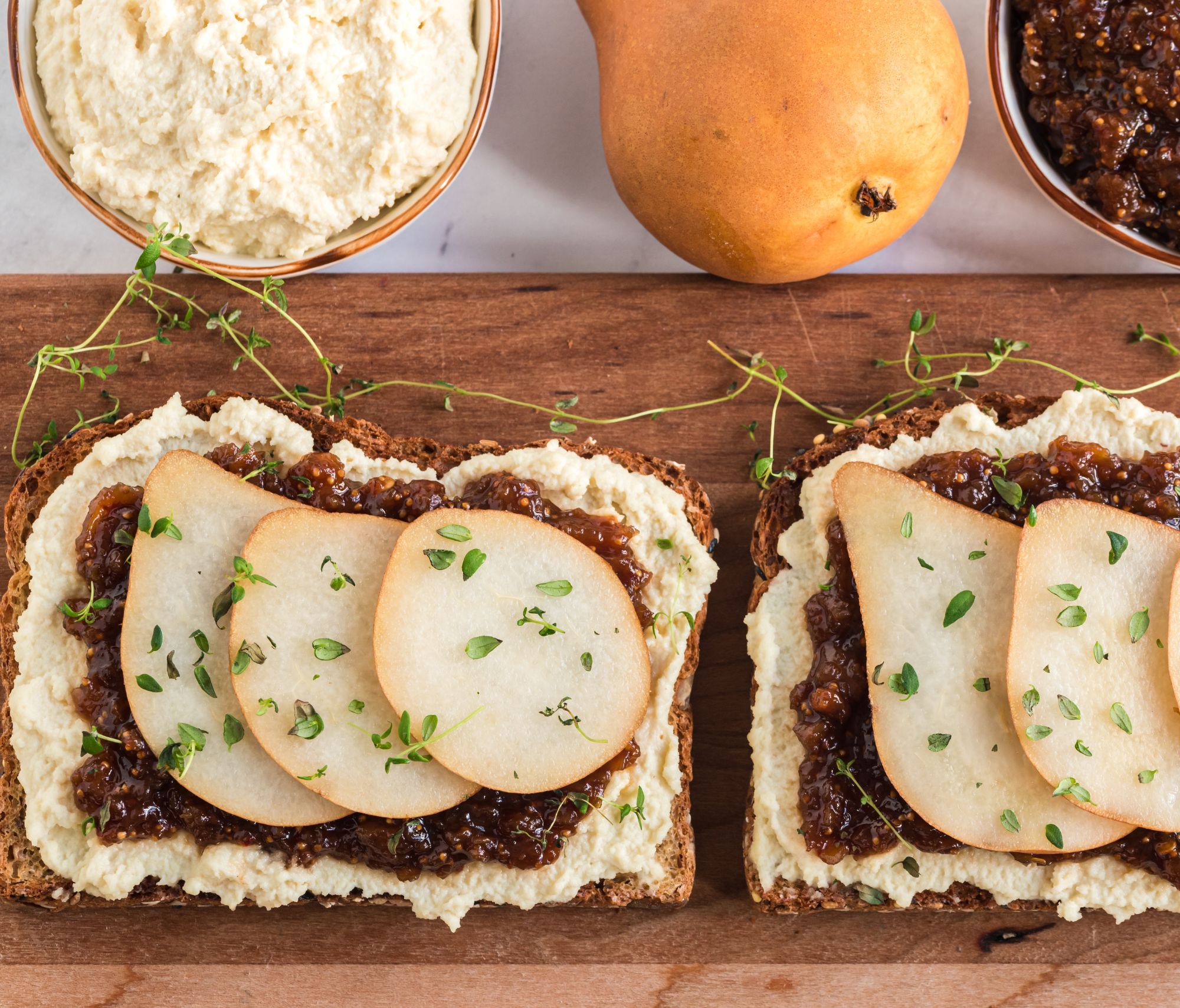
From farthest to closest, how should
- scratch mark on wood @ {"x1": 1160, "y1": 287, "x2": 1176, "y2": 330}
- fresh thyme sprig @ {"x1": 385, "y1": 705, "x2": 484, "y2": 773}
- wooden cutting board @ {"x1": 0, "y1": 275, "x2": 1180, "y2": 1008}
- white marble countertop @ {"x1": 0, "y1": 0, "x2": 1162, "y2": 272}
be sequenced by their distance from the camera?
white marble countertop @ {"x1": 0, "y1": 0, "x2": 1162, "y2": 272}, scratch mark on wood @ {"x1": 1160, "y1": 287, "x2": 1176, "y2": 330}, wooden cutting board @ {"x1": 0, "y1": 275, "x2": 1180, "y2": 1008}, fresh thyme sprig @ {"x1": 385, "y1": 705, "x2": 484, "y2": 773}

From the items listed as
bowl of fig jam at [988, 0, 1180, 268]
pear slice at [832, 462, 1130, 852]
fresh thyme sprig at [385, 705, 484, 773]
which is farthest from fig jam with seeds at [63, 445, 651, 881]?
bowl of fig jam at [988, 0, 1180, 268]

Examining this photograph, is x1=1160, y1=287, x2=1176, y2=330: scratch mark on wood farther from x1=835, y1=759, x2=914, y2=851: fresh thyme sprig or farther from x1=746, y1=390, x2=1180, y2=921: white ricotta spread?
x1=835, y1=759, x2=914, y2=851: fresh thyme sprig

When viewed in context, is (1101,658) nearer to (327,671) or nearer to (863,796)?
(863,796)

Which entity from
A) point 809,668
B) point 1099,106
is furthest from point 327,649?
point 1099,106

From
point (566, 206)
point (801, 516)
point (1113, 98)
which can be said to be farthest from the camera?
point (566, 206)

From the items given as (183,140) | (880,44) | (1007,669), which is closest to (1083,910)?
(1007,669)

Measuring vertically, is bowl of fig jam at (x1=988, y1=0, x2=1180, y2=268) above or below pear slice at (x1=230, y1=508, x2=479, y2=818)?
above

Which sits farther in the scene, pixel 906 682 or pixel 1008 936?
pixel 1008 936
